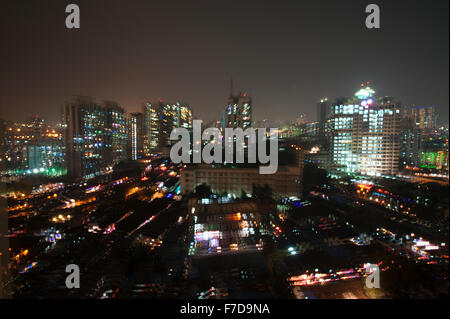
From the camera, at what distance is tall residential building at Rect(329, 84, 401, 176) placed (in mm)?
7645

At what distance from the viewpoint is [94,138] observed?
8.55 meters

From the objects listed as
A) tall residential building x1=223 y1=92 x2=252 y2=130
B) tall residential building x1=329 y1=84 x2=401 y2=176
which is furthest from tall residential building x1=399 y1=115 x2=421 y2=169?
tall residential building x1=223 y1=92 x2=252 y2=130

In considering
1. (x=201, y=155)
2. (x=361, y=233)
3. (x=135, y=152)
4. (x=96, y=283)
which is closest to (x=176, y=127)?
(x=201, y=155)

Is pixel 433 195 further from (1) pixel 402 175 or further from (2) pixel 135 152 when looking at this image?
(2) pixel 135 152

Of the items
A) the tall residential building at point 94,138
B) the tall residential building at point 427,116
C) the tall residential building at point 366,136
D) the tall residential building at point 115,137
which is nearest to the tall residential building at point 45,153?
the tall residential building at point 94,138

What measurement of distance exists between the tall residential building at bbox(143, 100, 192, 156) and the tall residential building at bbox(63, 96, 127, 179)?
3.69 feet

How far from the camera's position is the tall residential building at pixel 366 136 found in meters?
7.64

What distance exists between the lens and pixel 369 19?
2.06m

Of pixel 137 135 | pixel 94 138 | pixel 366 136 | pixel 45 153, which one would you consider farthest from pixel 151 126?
pixel 366 136

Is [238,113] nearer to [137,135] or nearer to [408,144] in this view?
[137,135]

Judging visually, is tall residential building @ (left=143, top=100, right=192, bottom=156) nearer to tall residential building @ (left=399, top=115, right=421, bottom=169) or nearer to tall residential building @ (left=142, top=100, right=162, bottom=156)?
tall residential building @ (left=142, top=100, right=162, bottom=156)

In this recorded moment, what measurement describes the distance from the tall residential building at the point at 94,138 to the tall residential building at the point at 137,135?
1.26 ft

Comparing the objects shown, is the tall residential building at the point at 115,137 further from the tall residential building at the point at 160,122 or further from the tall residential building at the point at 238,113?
the tall residential building at the point at 238,113
